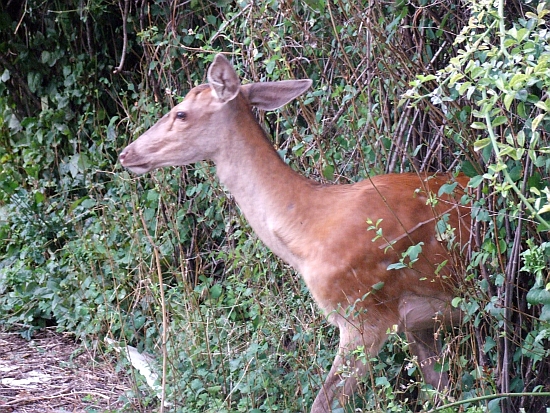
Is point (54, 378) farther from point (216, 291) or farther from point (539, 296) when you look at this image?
point (539, 296)

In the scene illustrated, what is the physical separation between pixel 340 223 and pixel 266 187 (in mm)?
434

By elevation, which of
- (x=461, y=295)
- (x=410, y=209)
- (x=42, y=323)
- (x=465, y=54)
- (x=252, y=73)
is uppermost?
(x=465, y=54)

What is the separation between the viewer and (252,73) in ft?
18.0

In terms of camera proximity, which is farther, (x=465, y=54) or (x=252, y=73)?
(x=252, y=73)

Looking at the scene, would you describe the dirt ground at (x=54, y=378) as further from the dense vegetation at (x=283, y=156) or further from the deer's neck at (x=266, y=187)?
the deer's neck at (x=266, y=187)

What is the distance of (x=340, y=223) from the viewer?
4.27 meters

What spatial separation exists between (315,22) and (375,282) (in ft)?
5.85

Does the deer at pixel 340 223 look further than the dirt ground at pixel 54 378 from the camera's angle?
Answer: No

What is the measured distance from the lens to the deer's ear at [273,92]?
4.57 metres

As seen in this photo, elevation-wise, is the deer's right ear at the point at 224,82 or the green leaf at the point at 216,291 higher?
the deer's right ear at the point at 224,82

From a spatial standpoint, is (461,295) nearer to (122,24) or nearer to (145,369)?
(145,369)

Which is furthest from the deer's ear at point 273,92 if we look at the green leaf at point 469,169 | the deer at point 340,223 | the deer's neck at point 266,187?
the green leaf at point 469,169

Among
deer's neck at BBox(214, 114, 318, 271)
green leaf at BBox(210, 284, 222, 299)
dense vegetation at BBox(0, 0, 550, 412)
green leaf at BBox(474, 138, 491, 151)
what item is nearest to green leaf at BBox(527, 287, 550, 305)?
dense vegetation at BBox(0, 0, 550, 412)

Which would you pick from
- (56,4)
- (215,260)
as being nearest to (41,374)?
(215,260)
